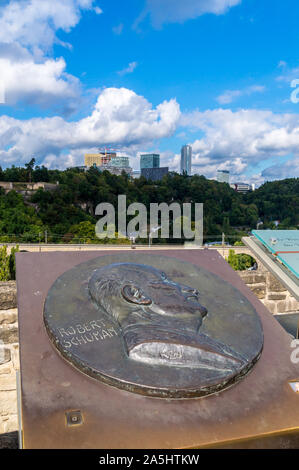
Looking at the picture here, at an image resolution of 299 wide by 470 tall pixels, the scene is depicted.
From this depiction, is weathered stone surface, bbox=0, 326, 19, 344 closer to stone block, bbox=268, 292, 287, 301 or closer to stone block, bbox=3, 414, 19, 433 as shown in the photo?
stone block, bbox=3, 414, 19, 433

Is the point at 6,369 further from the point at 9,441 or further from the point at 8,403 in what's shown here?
the point at 9,441

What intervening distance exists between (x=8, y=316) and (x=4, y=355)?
1.16ft

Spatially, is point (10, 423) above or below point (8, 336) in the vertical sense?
below

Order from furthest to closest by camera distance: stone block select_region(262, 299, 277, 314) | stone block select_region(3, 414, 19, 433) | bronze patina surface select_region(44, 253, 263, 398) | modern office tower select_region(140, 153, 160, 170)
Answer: modern office tower select_region(140, 153, 160, 170), stone block select_region(262, 299, 277, 314), stone block select_region(3, 414, 19, 433), bronze patina surface select_region(44, 253, 263, 398)

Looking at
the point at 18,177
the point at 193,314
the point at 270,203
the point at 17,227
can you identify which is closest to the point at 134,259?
the point at 193,314

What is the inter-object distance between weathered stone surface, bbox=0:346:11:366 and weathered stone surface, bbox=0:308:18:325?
24 cm

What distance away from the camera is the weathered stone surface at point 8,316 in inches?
129

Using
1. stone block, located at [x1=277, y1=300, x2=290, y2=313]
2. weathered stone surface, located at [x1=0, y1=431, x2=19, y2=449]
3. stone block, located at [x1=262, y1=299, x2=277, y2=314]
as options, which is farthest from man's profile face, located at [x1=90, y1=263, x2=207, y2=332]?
stone block, located at [x1=277, y1=300, x2=290, y2=313]

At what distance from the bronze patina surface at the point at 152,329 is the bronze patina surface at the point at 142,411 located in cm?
6

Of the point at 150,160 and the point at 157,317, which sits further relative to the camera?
the point at 150,160

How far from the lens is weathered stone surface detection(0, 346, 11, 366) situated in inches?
127

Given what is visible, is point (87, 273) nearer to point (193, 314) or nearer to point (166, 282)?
point (166, 282)

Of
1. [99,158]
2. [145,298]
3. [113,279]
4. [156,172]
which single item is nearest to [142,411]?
[145,298]

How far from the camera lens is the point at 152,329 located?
6.78ft
